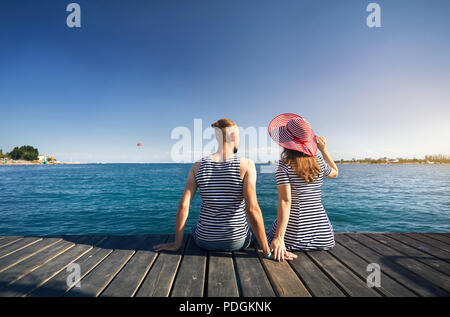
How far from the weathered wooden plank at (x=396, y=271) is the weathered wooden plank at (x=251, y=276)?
1.27 meters

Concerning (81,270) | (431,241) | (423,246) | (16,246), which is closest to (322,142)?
(423,246)

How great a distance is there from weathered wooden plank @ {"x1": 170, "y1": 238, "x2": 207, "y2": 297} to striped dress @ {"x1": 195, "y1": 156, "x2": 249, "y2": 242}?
0.25 metres

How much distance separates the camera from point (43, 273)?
6.74ft

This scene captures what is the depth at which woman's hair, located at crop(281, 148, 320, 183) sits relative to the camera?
221 cm

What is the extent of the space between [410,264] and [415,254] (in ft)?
1.31

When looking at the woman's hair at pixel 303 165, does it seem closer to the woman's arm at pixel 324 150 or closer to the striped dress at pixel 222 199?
the woman's arm at pixel 324 150

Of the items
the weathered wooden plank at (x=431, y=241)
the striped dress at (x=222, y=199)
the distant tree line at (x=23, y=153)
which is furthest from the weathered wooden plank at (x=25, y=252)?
the distant tree line at (x=23, y=153)

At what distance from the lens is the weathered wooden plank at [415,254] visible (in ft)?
7.18

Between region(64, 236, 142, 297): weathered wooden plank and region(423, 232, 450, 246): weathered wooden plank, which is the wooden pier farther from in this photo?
region(423, 232, 450, 246): weathered wooden plank

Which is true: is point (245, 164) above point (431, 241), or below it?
above

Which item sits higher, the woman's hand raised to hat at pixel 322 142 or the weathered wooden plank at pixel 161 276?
the woman's hand raised to hat at pixel 322 142

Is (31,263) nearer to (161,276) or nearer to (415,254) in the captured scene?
(161,276)

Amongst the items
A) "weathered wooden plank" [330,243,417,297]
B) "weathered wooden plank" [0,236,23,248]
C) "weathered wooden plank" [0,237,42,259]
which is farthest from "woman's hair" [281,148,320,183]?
"weathered wooden plank" [0,236,23,248]
